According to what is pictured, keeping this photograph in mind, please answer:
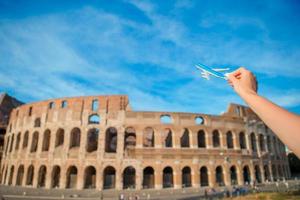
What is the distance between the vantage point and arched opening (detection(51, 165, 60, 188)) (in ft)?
87.4

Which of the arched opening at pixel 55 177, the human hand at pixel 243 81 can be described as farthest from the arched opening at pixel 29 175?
the human hand at pixel 243 81

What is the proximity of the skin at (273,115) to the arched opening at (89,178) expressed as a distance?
2700 centimetres

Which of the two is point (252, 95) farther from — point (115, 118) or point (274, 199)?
point (115, 118)

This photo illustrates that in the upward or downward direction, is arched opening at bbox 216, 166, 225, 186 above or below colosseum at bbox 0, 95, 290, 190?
below

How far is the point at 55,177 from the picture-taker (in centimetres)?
2822

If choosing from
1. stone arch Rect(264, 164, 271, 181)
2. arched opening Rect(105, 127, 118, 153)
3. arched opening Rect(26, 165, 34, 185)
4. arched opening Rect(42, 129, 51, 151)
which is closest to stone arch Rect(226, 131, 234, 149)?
stone arch Rect(264, 164, 271, 181)

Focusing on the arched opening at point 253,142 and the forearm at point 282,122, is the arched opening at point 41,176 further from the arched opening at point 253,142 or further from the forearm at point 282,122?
the forearm at point 282,122

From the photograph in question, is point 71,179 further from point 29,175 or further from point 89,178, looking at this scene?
point 29,175

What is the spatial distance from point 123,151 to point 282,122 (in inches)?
1025

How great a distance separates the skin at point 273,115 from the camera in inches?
41.9

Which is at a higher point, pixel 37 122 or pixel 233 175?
pixel 37 122

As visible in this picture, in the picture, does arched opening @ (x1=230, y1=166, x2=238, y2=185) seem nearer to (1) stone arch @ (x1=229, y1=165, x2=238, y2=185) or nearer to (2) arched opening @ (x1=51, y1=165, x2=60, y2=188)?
(1) stone arch @ (x1=229, y1=165, x2=238, y2=185)

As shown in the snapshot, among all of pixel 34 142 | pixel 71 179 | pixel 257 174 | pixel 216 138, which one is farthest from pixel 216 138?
pixel 34 142

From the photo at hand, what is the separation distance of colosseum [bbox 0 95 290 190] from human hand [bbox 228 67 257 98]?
25.2 metres
